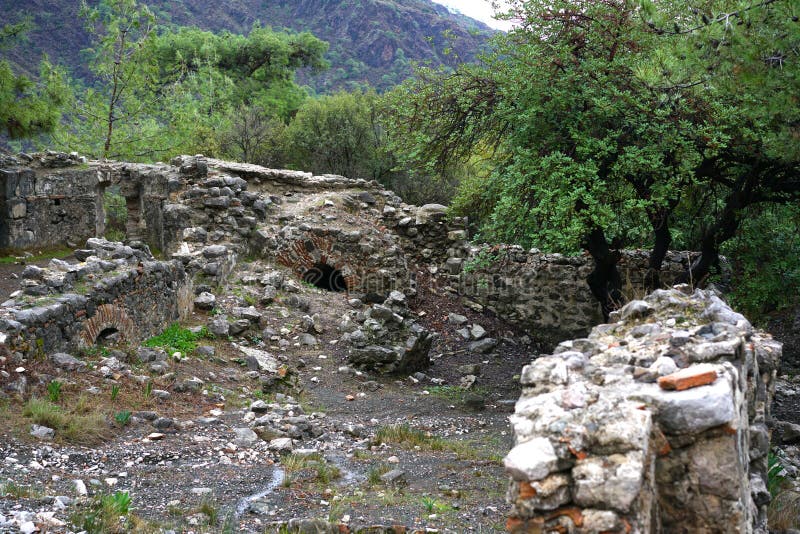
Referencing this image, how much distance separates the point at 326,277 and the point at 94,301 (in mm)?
6451

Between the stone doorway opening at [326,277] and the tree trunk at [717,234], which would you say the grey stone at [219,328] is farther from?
the tree trunk at [717,234]

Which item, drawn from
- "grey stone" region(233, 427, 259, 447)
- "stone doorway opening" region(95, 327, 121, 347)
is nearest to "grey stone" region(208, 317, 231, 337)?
"stone doorway opening" region(95, 327, 121, 347)

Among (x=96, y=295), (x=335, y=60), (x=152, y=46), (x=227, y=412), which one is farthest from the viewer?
(x=335, y=60)

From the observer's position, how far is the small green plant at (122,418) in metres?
6.70

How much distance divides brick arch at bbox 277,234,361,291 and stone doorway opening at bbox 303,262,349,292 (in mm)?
102

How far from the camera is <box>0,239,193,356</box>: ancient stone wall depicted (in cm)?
742

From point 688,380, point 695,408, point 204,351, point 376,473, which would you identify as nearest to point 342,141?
point 204,351

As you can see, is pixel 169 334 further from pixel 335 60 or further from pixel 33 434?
pixel 335 60

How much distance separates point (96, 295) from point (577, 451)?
262 inches

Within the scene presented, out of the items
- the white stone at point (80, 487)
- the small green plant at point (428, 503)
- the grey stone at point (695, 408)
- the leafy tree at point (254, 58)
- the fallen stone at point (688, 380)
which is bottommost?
the white stone at point (80, 487)

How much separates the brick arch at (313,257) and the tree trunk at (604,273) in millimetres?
4620

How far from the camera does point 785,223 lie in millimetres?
11352

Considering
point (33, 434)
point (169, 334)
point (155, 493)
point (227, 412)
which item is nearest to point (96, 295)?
point (169, 334)

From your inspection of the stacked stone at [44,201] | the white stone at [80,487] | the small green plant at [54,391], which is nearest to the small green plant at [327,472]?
the white stone at [80,487]
